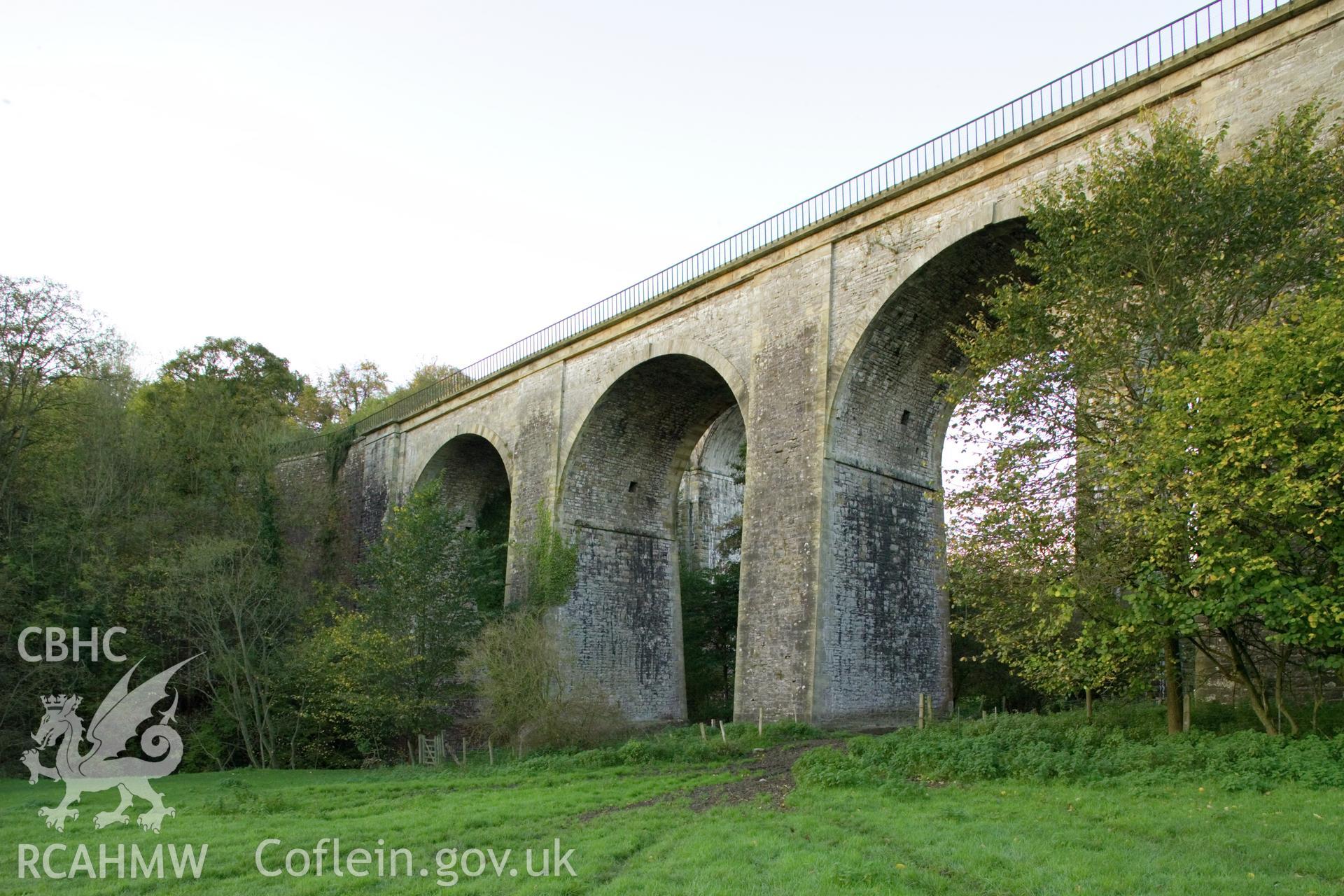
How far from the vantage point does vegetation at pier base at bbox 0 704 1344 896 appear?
658cm

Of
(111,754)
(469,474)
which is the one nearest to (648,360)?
(469,474)

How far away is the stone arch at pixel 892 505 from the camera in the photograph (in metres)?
16.1

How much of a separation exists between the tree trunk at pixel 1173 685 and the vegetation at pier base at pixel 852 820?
0.67 feet

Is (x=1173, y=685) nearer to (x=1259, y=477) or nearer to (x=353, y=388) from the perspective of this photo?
(x=1259, y=477)

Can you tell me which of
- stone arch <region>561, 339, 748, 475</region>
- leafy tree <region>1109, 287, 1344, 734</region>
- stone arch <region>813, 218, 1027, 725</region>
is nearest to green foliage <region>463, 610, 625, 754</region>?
stone arch <region>813, 218, 1027, 725</region>

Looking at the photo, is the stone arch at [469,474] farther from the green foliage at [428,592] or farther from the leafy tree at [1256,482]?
the leafy tree at [1256,482]

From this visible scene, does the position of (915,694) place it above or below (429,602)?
below

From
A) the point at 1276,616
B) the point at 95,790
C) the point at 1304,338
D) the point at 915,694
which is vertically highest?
the point at 1304,338

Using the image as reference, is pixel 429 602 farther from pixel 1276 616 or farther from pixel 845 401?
pixel 1276 616

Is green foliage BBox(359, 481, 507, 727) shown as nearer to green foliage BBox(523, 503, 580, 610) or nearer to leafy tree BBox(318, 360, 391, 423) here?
green foliage BBox(523, 503, 580, 610)

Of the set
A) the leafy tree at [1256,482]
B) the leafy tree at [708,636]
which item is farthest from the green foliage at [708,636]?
the leafy tree at [1256,482]

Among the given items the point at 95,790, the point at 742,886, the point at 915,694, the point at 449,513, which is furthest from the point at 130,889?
the point at 449,513

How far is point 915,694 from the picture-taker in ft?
57.1

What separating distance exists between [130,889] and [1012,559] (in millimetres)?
8682
